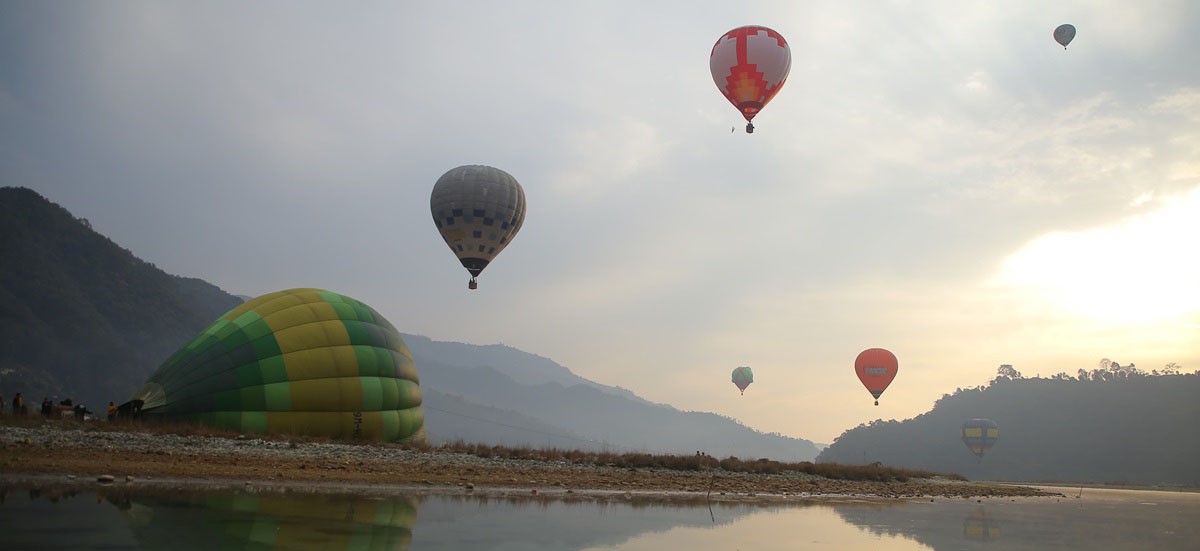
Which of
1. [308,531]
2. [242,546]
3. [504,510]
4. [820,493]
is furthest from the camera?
[820,493]

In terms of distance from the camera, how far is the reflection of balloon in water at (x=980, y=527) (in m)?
9.52

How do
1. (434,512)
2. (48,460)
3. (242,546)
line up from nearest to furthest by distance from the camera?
(242,546) < (434,512) < (48,460)

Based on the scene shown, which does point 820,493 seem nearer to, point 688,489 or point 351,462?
point 688,489

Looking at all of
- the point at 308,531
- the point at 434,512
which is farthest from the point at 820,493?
the point at 308,531

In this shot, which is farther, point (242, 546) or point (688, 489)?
point (688, 489)

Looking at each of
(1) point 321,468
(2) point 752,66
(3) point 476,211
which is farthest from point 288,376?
(2) point 752,66

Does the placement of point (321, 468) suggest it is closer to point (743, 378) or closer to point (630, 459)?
point (630, 459)

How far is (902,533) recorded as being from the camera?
30.8 feet

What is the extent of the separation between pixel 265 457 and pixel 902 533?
40.0 feet

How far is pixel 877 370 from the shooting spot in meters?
61.8

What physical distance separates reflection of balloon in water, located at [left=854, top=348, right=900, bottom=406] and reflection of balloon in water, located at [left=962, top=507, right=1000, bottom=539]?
5073 cm

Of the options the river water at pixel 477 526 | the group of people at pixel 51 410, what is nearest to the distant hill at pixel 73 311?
the group of people at pixel 51 410

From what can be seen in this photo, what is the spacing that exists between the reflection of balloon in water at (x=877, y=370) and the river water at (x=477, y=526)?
5098cm

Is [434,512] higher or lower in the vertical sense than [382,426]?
lower
